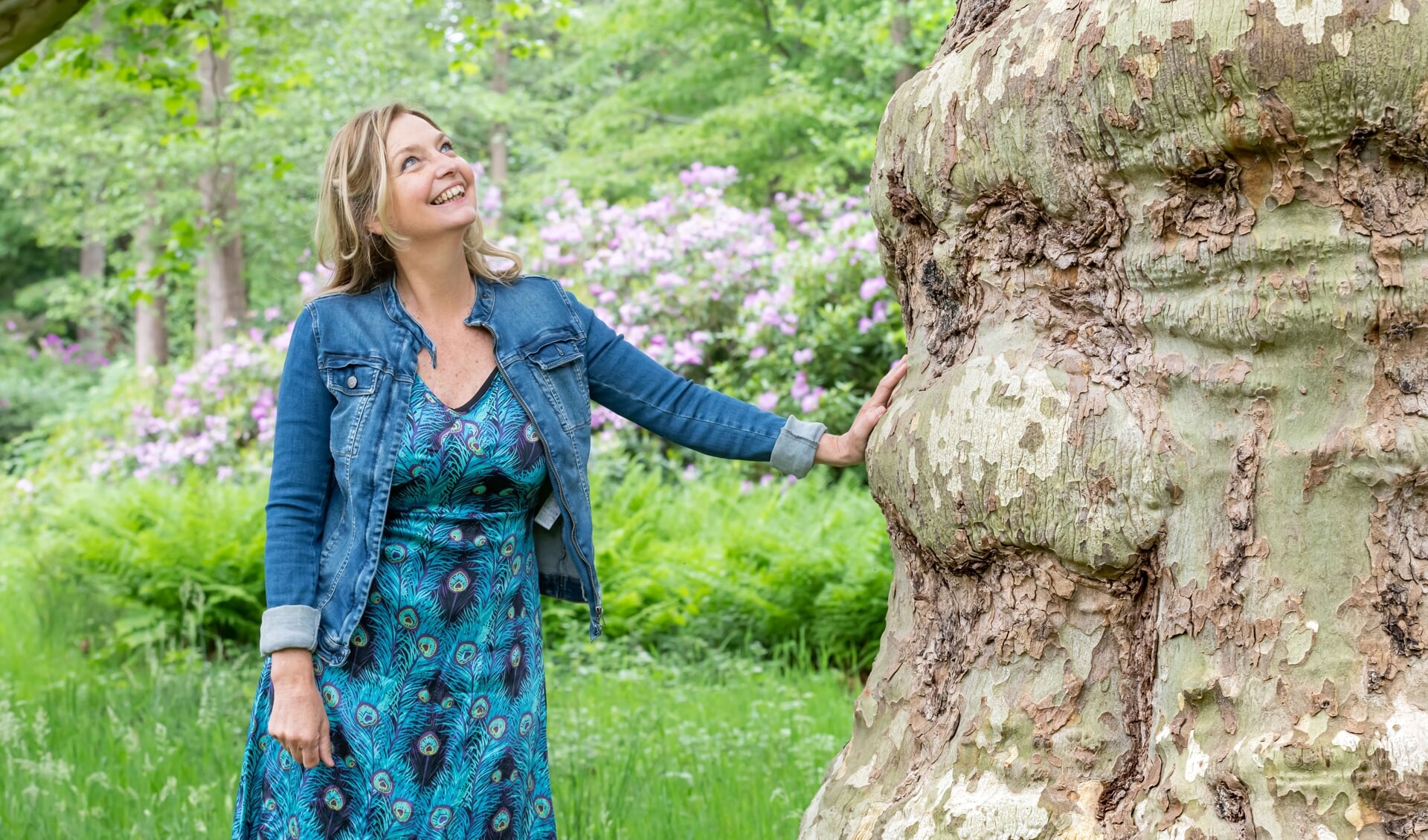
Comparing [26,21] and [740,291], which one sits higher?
[26,21]

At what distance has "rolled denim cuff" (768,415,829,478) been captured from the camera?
2.73 metres

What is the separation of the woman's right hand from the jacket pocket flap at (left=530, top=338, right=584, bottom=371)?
0.74m

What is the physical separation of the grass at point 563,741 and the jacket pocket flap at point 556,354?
1.36 m

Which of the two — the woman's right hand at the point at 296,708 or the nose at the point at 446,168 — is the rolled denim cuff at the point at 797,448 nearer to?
the nose at the point at 446,168

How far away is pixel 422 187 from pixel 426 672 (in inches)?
38.4

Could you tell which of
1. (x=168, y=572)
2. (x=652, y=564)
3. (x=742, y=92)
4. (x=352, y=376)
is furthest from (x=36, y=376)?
(x=352, y=376)

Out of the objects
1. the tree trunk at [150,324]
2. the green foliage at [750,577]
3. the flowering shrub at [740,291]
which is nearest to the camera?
the green foliage at [750,577]

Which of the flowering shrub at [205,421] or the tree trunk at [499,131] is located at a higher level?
the tree trunk at [499,131]

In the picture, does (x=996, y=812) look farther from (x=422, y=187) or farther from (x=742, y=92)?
(x=742, y=92)

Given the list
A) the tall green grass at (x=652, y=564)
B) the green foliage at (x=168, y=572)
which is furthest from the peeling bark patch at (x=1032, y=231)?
the green foliage at (x=168, y=572)

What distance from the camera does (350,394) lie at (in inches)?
102

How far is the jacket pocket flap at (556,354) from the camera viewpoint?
2742 millimetres

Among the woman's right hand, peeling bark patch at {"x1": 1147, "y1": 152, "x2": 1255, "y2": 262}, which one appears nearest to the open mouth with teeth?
the woman's right hand

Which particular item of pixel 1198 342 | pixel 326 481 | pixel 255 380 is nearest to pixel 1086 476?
pixel 1198 342
